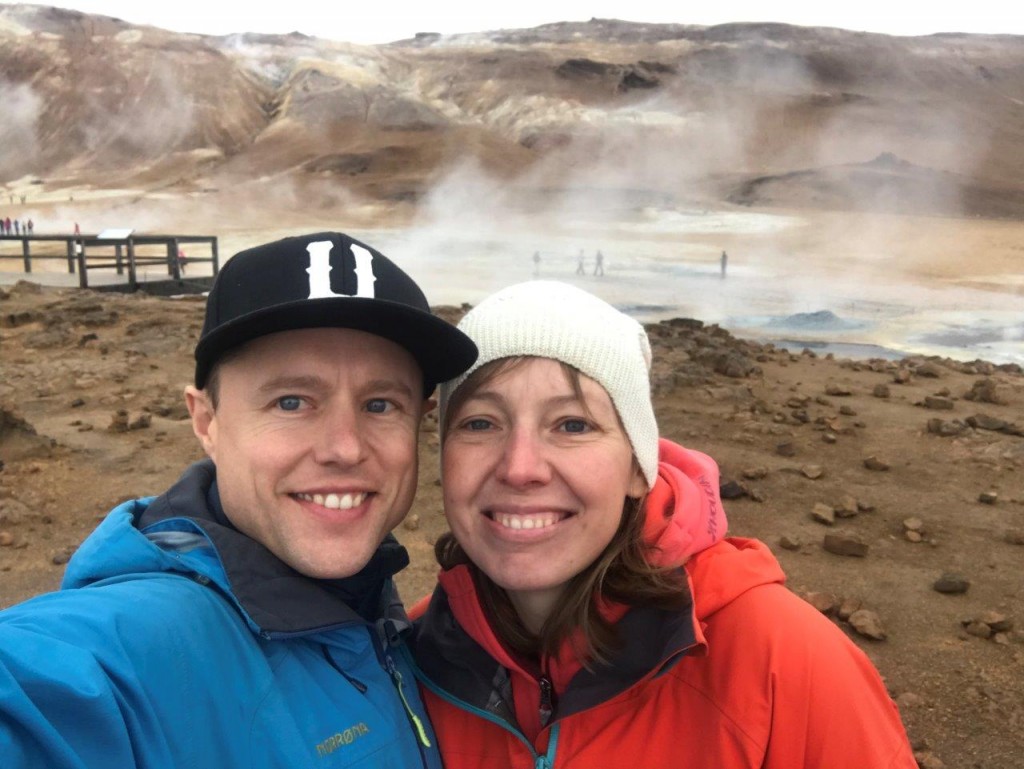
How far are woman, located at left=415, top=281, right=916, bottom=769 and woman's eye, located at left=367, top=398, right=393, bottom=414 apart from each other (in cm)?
17

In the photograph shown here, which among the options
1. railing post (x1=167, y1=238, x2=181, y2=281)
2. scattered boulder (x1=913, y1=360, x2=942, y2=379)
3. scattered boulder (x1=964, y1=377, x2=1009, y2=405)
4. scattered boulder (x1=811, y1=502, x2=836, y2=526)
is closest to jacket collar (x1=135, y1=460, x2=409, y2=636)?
scattered boulder (x1=811, y1=502, x2=836, y2=526)

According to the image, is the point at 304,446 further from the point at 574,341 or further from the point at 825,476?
the point at 825,476

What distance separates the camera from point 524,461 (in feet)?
5.77

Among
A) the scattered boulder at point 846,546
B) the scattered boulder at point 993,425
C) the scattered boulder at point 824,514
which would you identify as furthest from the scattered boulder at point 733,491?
the scattered boulder at point 993,425

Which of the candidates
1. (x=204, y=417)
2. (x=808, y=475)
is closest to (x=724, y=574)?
(x=204, y=417)

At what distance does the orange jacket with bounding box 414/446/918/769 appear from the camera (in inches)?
60.9

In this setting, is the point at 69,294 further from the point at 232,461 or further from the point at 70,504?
the point at 232,461

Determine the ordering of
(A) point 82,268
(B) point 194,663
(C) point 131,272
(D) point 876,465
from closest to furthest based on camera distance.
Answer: (B) point 194,663, (D) point 876,465, (A) point 82,268, (C) point 131,272

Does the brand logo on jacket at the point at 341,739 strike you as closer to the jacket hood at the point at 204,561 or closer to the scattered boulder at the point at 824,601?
the jacket hood at the point at 204,561

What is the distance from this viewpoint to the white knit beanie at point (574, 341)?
6.01 feet

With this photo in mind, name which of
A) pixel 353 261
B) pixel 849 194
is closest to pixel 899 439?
pixel 353 261

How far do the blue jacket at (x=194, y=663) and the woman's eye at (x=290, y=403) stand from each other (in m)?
0.22

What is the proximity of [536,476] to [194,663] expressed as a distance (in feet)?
2.29

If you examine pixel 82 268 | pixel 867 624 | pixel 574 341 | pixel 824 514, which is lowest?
pixel 82 268
